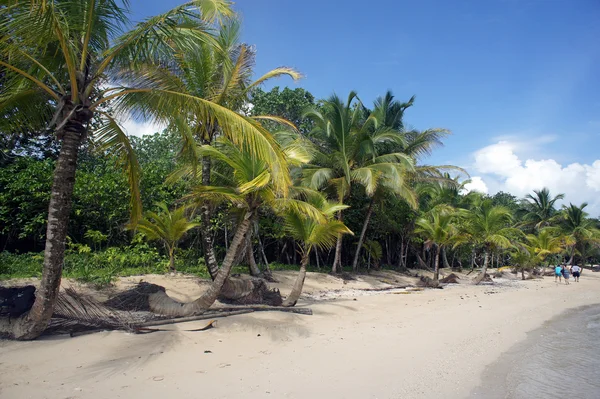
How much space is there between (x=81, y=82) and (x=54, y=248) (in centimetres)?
244

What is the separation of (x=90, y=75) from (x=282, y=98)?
58.9 feet

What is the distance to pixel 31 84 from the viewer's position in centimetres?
622

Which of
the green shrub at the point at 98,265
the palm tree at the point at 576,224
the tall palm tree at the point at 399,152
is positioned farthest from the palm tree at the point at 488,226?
the palm tree at the point at 576,224

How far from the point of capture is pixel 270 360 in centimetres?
564

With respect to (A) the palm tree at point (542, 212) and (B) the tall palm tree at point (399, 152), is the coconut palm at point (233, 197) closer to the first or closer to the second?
(B) the tall palm tree at point (399, 152)

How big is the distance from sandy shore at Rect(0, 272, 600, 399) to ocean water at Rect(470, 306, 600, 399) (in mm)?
271

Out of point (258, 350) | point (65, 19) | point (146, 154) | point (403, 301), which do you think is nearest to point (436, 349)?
point (258, 350)

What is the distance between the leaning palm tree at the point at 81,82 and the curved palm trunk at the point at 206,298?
5.99 ft

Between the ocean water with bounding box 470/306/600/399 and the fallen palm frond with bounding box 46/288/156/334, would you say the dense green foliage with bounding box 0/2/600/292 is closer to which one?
the fallen palm frond with bounding box 46/288/156/334

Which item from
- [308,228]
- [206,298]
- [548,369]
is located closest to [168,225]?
[308,228]

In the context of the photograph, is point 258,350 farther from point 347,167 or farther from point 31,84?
point 347,167

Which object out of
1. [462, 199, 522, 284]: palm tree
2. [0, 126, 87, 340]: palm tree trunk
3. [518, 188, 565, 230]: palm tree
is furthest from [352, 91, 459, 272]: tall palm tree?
[518, 188, 565, 230]: palm tree

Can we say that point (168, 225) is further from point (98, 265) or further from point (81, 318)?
point (81, 318)

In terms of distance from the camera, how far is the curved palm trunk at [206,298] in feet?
24.0
